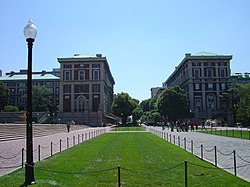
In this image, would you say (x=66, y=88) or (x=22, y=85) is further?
(x=22, y=85)

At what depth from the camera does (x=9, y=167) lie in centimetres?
1520

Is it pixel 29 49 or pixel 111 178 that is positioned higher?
pixel 29 49

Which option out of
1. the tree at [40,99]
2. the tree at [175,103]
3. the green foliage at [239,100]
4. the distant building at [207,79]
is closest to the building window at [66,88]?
the tree at [40,99]

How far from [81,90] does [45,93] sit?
763 inches

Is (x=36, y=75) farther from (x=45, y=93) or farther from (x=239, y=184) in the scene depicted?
(x=239, y=184)

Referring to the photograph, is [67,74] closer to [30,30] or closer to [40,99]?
[40,99]

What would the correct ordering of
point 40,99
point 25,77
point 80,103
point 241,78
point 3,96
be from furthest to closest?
1. point 25,77
2. point 241,78
3. point 40,99
4. point 80,103
5. point 3,96

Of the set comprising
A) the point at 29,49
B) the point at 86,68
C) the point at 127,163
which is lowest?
the point at 127,163

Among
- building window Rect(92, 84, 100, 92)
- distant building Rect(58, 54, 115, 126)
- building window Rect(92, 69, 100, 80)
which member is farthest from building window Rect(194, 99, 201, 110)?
building window Rect(92, 69, 100, 80)

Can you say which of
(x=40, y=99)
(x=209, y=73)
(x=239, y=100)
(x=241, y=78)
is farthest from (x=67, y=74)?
(x=241, y=78)

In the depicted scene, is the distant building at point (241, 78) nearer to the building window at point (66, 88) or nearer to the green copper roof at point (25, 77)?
the building window at point (66, 88)

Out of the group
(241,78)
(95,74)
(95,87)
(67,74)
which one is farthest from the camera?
(241,78)

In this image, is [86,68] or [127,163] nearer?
[127,163]

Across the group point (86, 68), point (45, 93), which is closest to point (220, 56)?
point (86, 68)
